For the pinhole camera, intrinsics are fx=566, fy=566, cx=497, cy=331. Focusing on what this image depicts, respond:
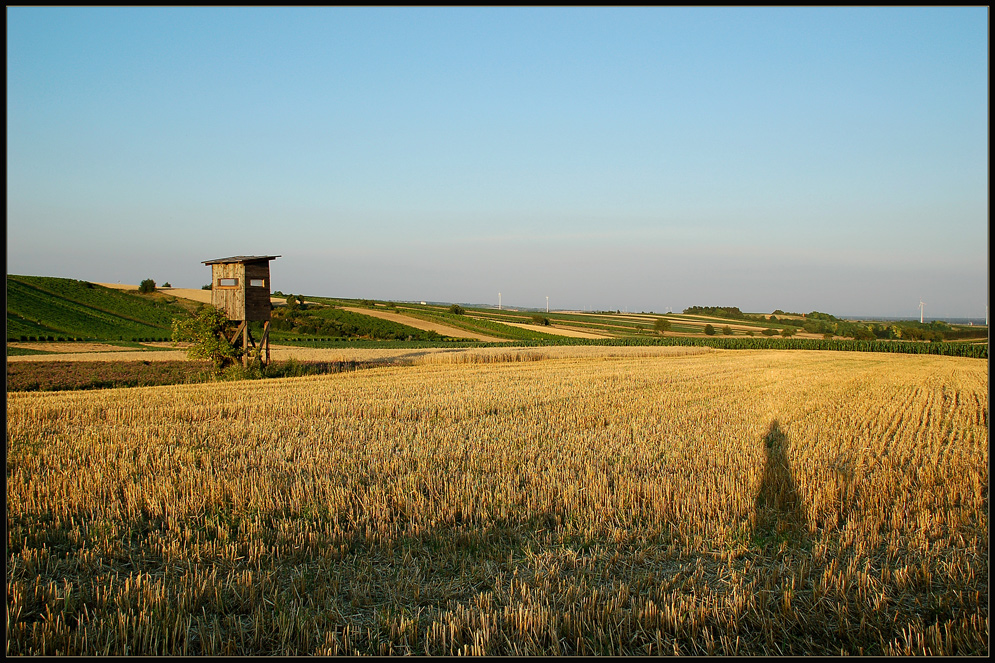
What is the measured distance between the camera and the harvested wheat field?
425cm

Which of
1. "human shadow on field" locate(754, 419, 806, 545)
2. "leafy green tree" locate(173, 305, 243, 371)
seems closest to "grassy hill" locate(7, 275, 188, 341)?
"leafy green tree" locate(173, 305, 243, 371)

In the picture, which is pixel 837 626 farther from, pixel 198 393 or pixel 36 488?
pixel 198 393

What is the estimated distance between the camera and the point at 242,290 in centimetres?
2659

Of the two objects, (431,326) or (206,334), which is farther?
(431,326)

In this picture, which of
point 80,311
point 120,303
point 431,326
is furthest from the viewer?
point 431,326

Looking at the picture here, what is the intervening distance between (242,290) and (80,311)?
3983 centimetres

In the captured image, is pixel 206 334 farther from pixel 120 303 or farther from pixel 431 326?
pixel 431 326

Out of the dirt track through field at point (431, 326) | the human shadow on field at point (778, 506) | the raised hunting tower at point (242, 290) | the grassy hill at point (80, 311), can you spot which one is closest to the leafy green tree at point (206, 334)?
the raised hunting tower at point (242, 290)

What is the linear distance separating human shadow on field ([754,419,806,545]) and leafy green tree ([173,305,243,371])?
963 inches

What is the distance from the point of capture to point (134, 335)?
51.9 metres

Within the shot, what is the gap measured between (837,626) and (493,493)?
13.7ft

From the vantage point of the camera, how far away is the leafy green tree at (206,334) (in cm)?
2633

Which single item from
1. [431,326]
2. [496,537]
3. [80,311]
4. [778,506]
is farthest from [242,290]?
[431,326]

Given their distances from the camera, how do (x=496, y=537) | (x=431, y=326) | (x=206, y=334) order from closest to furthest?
(x=496, y=537)
(x=206, y=334)
(x=431, y=326)
